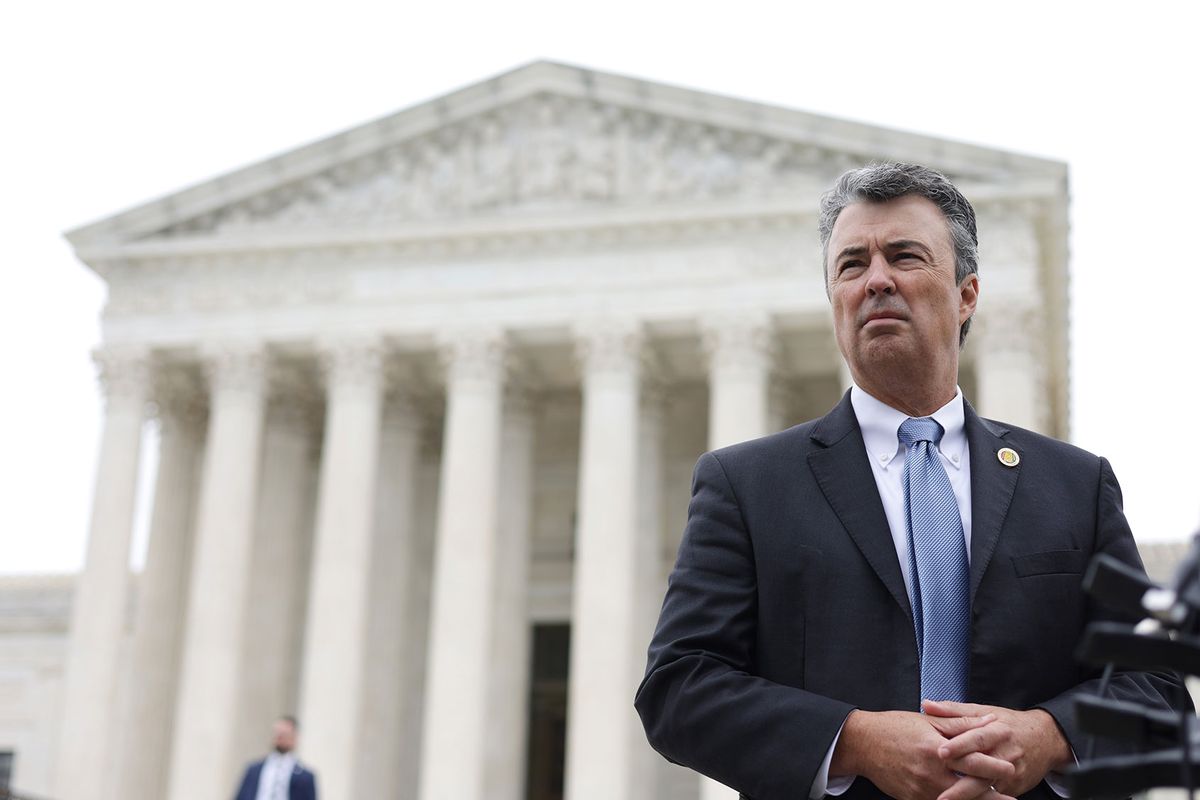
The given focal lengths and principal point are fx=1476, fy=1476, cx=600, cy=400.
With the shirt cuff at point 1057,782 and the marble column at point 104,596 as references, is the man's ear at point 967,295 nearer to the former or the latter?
the shirt cuff at point 1057,782

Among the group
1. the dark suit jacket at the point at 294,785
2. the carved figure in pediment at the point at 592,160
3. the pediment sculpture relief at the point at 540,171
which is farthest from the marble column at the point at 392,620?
the dark suit jacket at the point at 294,785

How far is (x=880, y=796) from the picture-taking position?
431 centimetres

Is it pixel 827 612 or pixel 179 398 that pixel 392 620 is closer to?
pixel 179 398

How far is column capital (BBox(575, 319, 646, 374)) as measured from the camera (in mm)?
36375

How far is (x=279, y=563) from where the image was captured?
41.4 meters

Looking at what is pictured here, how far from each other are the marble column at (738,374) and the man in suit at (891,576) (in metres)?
30.0

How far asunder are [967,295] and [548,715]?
125 feet

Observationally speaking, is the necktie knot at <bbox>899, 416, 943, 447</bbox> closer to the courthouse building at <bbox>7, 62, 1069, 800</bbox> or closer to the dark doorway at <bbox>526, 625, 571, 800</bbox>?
the courthouse building at <bbox>7, 62, 1069, 800</bbox>

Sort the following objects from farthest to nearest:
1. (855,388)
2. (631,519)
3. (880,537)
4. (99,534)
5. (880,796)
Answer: (99,534) → (631,519) → (855,388) → (880,537) → (880,796)

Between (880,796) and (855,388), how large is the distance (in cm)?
141

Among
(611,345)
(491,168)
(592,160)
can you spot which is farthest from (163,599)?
(592,160)

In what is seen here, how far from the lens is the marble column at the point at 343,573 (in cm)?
3538

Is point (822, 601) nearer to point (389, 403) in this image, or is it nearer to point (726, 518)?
point (726, 518)

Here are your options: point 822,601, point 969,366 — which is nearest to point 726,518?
point 822,601
